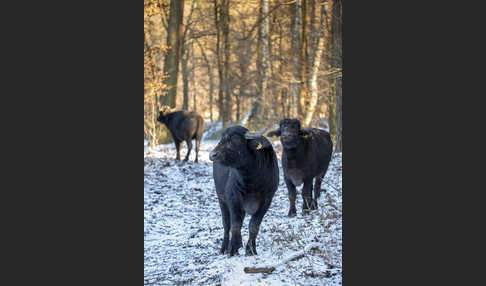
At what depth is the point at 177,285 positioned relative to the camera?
482cm

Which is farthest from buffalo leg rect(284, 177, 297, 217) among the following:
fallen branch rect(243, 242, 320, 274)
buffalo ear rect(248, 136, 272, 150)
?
buffalo ear rect(248, 136, 272, 150)

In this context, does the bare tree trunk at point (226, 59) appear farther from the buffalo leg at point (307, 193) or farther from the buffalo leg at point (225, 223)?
the buffalo leg at point (225, 223)

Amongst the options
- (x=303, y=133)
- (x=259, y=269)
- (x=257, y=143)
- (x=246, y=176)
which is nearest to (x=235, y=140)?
(x=257, y=143)

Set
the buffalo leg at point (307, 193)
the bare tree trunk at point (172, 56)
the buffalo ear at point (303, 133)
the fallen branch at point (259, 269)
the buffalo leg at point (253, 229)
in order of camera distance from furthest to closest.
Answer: the bare tree trunk at point (172, 56)
the buffalo leg at point (307, 193)
the buffalo ear at point (303, 133)
the buffalo leg at point (253, 229)
the fallen branch at point (259, 269)

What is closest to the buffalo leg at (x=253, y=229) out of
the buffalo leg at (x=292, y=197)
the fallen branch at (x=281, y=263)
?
the fallen branch at (x=281, y=263)

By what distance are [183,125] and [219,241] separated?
9048mm

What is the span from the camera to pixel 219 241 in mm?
6457

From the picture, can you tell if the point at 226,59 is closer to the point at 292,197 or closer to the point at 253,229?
the point at 292,197

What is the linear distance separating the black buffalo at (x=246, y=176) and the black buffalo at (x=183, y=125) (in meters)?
9.62

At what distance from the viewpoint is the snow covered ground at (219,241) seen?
15.3 feet

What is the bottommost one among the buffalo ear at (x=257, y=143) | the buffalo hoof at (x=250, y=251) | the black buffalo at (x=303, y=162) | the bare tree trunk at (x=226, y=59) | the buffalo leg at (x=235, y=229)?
the buffalo hoof at (x=250, y=251)

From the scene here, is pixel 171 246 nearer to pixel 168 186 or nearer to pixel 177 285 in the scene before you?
pixel 177 285

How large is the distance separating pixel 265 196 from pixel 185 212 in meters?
4.40
